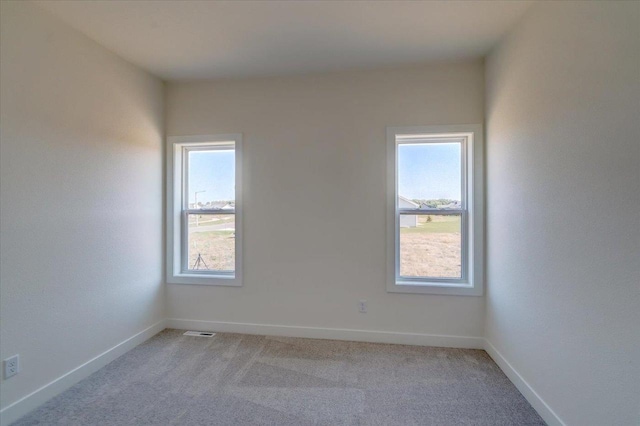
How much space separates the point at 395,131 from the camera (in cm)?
290

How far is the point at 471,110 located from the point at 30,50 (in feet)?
11.5

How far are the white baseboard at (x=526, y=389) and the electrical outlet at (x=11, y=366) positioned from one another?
338cm

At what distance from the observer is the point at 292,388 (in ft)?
7.20

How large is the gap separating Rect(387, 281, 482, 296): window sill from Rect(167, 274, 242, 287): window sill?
5.39 ft

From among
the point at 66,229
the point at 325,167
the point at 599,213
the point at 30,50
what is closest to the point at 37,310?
the point at 66,229

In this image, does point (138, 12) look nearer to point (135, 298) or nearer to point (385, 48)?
point (385, 48)

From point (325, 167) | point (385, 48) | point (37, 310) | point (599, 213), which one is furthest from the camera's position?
point (325, 167)

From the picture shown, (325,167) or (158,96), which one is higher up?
(158,96)

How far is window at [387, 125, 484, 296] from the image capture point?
2.91 meters

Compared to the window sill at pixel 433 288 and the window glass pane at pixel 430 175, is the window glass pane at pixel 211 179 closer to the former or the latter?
the window glass pane at pixel 430 175

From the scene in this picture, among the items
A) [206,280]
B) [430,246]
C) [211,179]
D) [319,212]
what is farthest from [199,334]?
[430,246]

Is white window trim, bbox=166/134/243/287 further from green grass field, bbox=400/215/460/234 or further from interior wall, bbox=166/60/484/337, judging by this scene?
green grass field, bbox=400/215/460/234

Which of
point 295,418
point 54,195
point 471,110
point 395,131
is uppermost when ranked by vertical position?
point 471,110

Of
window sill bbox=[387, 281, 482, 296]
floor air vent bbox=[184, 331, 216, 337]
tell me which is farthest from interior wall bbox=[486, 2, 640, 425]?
floor air vent bbox=[184, 331, 216, 337]
